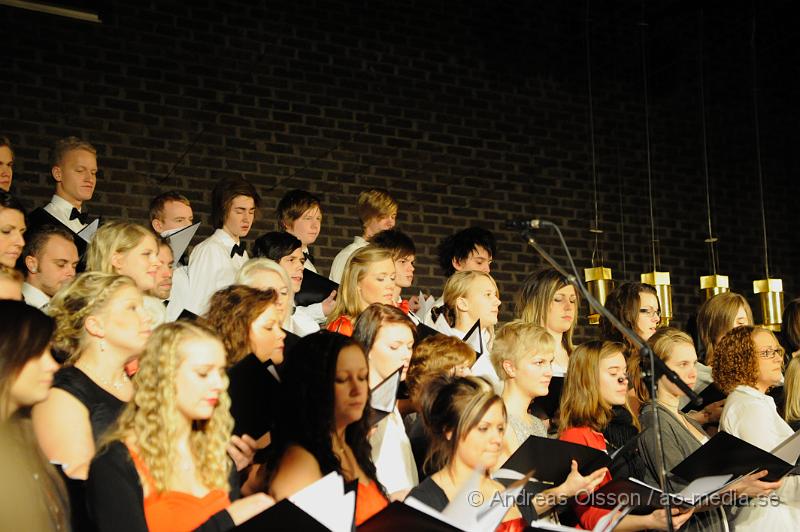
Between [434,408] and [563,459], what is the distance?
0.44 metres

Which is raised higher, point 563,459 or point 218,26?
point 218,26

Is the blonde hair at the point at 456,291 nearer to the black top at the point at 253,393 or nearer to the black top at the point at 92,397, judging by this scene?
the black top at the point at 253,393

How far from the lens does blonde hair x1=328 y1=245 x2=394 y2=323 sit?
428 cm

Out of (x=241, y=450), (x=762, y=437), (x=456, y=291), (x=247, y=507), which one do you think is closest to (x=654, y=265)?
(x=456, y=291)

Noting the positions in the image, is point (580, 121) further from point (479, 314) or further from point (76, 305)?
point (76, 305)

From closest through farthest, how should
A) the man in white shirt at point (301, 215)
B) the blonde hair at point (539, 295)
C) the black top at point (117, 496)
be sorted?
the black top at point (117, 496) < the blonde hair at point (539, 295) < the man in white shirt at point (301, 215)

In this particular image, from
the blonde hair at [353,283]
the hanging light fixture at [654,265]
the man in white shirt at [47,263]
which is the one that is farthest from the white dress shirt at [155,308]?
the hanging light fixture at [654,265]

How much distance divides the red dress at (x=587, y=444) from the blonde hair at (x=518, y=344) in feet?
1.07

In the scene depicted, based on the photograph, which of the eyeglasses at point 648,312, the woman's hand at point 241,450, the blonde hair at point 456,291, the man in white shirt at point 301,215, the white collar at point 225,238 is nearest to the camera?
the woman's hand at point 241,450

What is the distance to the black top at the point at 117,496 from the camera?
2258 mm

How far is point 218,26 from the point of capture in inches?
263

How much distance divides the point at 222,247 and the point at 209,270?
17 centimetres

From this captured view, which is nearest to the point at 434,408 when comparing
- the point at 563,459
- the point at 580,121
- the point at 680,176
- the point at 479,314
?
the point at 563,459

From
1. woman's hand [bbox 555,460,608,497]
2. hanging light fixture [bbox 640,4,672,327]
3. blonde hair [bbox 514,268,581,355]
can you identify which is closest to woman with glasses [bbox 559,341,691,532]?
woman's hand [bbox 555,460,608,497]
